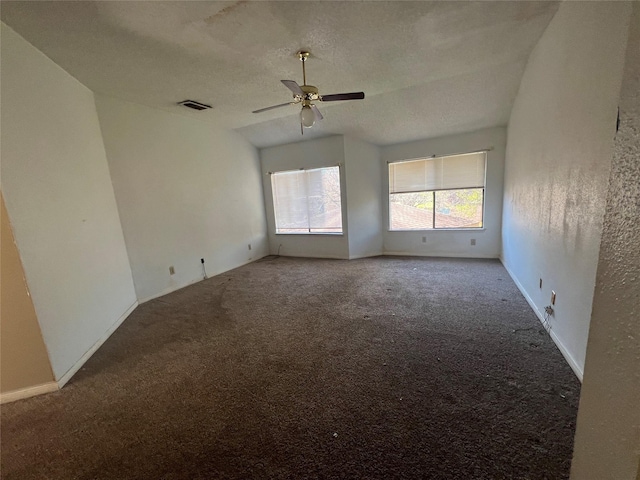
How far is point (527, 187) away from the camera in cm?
304

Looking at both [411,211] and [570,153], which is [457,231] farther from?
[570,153]

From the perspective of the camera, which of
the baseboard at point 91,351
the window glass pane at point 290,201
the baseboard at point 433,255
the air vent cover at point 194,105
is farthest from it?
the window glass pane at point 290,201

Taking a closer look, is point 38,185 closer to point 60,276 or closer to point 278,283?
point 60,276

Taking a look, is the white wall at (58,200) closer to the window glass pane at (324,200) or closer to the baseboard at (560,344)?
the window glass pane at (324,200)

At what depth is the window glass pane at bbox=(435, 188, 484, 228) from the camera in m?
4.87

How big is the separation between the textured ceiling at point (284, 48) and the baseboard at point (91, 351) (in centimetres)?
259

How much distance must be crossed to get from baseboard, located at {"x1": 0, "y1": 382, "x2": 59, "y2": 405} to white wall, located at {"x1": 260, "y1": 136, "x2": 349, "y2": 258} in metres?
4.26

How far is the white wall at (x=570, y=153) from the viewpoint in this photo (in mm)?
1519

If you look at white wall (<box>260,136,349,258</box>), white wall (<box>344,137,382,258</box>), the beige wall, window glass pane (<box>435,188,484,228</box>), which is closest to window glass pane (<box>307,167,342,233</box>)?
white wall (<box>260,136,349,258</box>)

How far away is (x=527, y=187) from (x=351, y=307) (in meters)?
2.49

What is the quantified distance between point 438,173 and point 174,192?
4658 mm

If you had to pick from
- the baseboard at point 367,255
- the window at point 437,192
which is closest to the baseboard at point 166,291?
the baseboard at point 367,255

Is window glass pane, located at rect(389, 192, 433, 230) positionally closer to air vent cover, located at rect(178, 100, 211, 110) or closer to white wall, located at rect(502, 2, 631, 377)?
white wall, located at rect(502, 2, 631, 377)

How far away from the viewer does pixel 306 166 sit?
Answer: 5.37m
